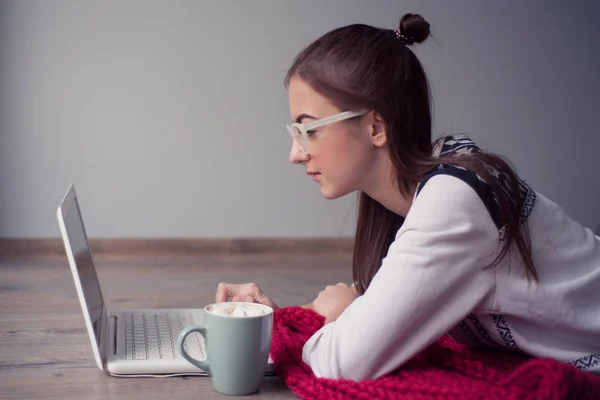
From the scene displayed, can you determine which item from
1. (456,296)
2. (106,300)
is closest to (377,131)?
(456,296)

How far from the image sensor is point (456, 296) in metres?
0.98

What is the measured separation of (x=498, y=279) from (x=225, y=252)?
1.94 meters

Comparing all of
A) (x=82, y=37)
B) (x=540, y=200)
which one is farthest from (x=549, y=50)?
(x=540, y=200)

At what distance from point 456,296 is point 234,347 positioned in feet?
1.04

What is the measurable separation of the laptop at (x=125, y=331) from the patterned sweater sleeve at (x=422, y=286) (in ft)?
0.56

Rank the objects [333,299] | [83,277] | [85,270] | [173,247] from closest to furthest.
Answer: [83,277]
[85,270]
[333,299]
[173,247]

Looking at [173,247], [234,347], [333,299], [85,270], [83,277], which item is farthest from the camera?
[173,247]

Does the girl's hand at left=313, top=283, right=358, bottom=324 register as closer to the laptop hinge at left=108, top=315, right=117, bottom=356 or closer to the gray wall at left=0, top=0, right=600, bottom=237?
the laptop hinge at left=108, top=315, right=117, bottom=356

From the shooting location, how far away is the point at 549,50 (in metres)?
3.25

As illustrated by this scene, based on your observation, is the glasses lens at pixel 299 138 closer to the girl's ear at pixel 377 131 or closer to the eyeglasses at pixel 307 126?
the eyeglasses at pixel 307 126

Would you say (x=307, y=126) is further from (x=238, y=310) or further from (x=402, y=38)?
(x=238, y=310)

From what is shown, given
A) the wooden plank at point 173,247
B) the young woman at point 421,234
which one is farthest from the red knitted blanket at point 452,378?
the wooden plank at point 173,247

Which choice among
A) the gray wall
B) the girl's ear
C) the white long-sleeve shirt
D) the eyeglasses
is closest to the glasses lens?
the eyeglasses

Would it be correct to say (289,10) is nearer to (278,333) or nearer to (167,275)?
(167,275)
